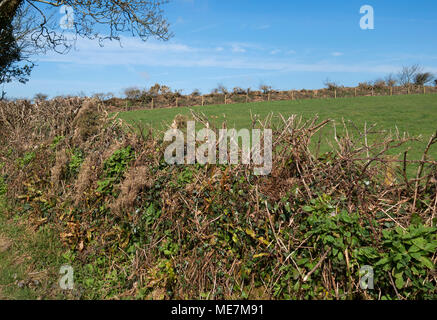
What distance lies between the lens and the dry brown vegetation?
3445mm

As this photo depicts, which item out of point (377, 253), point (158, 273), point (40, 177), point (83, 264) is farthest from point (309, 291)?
point (40, 177)

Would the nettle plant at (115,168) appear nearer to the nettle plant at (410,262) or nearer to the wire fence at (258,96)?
the nettle plant at (410,262)

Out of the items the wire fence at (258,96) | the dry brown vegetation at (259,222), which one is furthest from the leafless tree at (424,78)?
the dry brown vegetation at (259,222)

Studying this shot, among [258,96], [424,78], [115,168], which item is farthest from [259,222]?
[424,78]

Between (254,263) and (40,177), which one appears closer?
(254,263)

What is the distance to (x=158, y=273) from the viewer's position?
4297mm

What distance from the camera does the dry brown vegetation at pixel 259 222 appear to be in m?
3.45

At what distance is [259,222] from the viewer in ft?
13.0

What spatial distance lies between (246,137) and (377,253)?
7.18ft

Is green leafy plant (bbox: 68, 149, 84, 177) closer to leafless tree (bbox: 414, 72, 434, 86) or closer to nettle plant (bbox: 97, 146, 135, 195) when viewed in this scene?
nettle plant (bbox: 97, 146, 135, 195)

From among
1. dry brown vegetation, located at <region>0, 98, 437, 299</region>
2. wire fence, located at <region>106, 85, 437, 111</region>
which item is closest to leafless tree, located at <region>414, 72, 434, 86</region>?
wire fence, located at <region>106, 85, 437, 111</region>

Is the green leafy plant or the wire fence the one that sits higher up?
the wire fence
